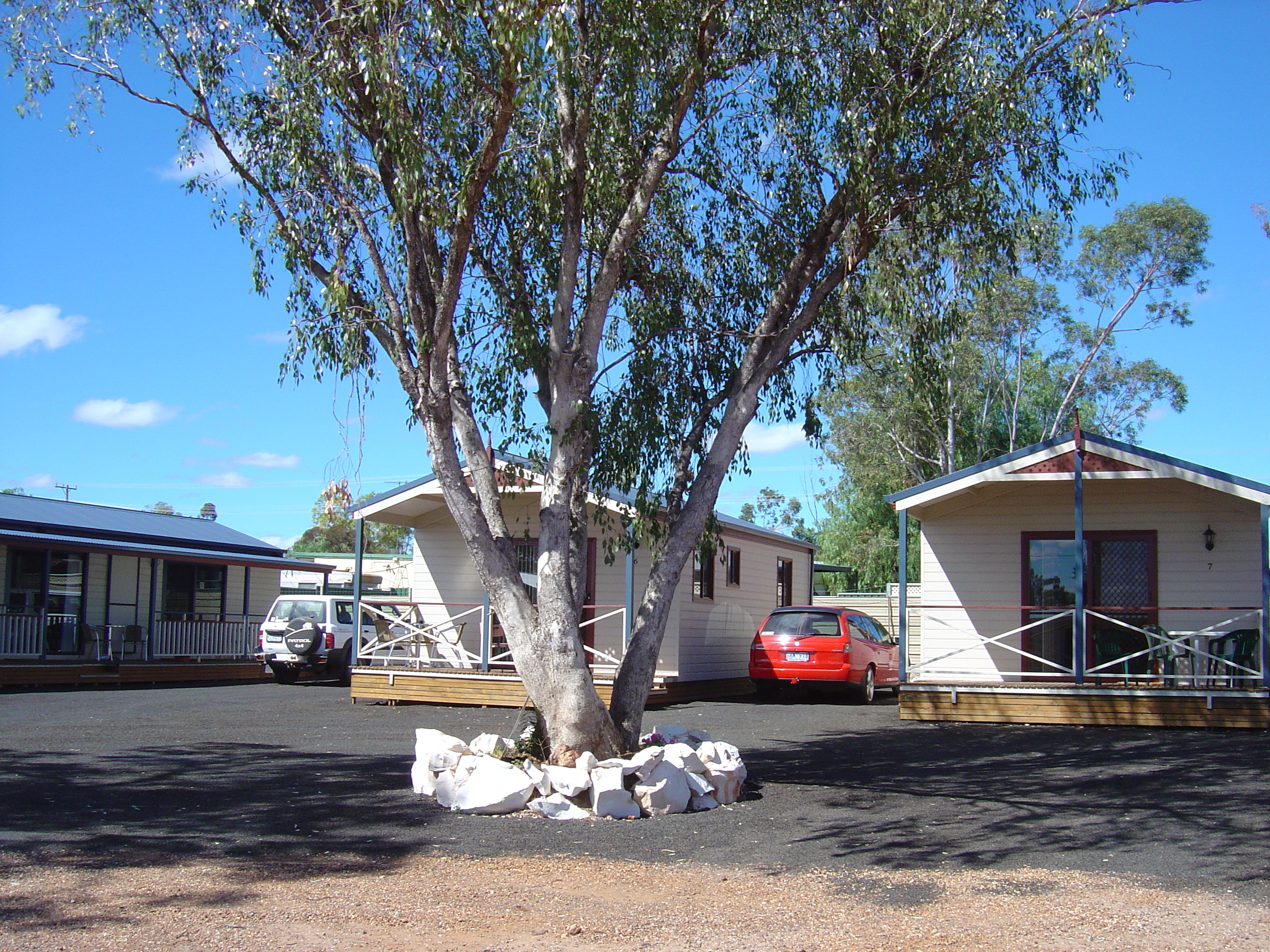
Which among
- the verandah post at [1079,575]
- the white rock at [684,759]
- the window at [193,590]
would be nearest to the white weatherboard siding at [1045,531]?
the verandah post at [1079,575]

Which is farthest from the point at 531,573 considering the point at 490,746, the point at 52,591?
the point at 52,591

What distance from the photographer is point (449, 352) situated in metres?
9.05

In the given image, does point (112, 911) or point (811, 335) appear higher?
point (811, 335)

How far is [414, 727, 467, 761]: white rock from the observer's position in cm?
824

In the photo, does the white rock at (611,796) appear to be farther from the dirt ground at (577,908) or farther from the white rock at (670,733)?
the white rock at (670,733)

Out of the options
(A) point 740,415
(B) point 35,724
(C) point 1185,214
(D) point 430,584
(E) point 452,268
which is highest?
(C) point 1185,214

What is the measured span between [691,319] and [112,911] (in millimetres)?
6505

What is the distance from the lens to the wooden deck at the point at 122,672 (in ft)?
62.2

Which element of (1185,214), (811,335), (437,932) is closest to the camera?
(437,932)

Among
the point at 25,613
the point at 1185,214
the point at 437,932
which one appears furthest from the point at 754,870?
the point at 1185,214

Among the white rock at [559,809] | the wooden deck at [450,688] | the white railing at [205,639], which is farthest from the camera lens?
the white railing at [205,639]

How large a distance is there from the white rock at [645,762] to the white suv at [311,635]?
12990 millimetres

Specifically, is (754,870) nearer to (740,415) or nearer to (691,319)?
(740,415)

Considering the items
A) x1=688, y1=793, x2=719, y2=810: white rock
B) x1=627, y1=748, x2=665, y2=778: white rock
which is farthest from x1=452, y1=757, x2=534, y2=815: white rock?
x1=688, y1=793, x2=719, y2=810: white rock
